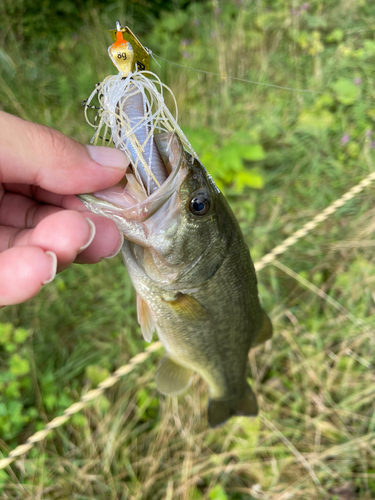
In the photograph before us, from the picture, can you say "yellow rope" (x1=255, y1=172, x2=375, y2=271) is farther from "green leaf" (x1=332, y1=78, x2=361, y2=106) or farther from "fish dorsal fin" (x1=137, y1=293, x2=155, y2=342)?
"green leaf" (x1=332, y1=78, x2=361, y2=106)

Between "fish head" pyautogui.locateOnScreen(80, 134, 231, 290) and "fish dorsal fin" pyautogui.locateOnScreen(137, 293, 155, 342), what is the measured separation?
1.00 ft

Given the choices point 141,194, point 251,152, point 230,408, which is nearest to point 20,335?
point 230,408

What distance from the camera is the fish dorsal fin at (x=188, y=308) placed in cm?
134

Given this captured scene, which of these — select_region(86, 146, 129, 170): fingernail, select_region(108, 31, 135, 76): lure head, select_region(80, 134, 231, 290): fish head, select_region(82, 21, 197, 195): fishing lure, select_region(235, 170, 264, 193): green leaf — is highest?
select_region(108, 31, 135, 76): lure head

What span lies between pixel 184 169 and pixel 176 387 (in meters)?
1.37

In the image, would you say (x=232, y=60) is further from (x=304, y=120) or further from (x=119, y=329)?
(x=119, y=329)

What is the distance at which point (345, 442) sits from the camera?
2.26 metres

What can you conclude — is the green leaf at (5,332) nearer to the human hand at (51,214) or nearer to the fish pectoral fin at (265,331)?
the human hand at (51,214)

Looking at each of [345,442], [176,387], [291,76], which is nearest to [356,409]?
[345,442]

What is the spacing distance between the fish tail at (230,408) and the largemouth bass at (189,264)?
300 mm

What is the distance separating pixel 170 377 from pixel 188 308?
73 centimetres

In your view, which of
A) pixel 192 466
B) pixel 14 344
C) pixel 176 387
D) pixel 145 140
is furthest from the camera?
pixel 14 344

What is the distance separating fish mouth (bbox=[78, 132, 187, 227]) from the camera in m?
1.05

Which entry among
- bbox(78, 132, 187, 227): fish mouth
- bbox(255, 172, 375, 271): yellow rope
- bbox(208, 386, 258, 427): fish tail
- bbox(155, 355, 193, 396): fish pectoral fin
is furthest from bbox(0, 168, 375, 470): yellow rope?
bbox(78, 132, 187, 227): fish mouth
